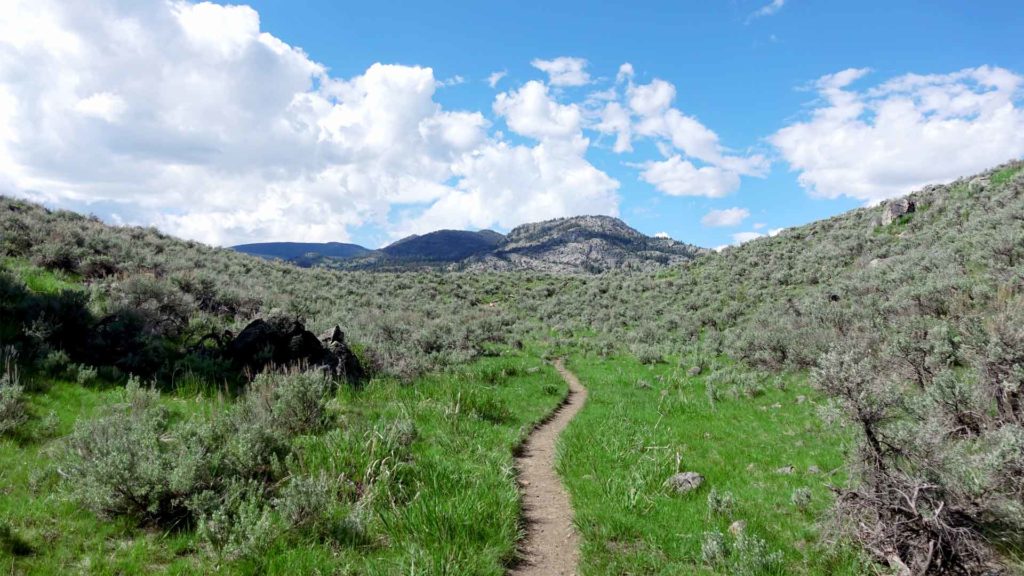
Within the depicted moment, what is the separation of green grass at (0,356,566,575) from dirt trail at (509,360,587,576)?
1.14 ft

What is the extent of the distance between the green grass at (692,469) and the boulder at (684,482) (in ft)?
0.50

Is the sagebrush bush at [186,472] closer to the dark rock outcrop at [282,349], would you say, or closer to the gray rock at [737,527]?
the dark rock outcrop at [282,349]

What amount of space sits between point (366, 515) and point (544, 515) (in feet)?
9.94

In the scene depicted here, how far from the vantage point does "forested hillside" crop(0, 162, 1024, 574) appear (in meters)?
5.76

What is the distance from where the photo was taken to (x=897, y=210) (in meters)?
35.2

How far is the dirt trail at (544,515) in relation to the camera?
6.59 m

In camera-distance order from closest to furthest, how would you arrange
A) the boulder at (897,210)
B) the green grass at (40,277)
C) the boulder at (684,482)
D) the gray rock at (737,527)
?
the gray rock at (737,527)
the boulder at (684,482)
the green grass at (40,277)
the boulder at (897,210)

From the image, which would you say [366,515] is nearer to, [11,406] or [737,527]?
[737,527]

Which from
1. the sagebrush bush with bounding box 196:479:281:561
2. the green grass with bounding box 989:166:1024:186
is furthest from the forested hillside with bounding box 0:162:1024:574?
the green grass with bounding box 989:166:1024:186

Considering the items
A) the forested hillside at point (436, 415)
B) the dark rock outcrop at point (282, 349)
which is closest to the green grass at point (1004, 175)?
the forested hillside at point (436, 415)

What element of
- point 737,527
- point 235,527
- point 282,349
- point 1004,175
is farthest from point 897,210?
point 235,527

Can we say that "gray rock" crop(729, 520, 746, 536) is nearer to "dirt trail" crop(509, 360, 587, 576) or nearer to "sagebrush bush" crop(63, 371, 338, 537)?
"dirt trail" crop(509, 360, 587, 576)

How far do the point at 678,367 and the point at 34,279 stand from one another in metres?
24.0

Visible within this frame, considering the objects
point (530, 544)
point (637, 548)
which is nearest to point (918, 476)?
point (637, 548)
